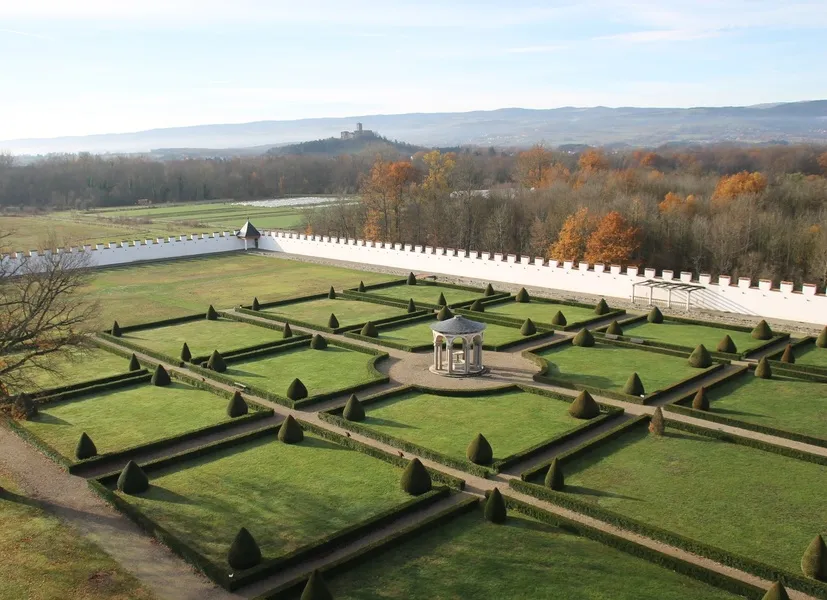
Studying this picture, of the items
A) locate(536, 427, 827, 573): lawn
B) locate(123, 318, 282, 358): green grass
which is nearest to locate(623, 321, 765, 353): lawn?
locate(536, 427, 827, 573): lawn

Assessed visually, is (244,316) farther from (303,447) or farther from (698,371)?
(698,371)

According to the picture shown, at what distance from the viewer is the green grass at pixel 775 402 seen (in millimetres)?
23719

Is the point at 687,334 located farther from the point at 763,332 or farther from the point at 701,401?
the point at 701,401

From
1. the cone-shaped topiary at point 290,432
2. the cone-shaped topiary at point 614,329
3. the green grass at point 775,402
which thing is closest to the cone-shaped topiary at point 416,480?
the cone-shaped topiary at point 290,432

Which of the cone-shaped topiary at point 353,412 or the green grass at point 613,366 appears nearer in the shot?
the cone-shaped topiary at point 353,412

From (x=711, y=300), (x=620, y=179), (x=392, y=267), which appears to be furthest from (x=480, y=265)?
(x=620, y=179)

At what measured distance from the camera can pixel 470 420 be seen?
2442cm

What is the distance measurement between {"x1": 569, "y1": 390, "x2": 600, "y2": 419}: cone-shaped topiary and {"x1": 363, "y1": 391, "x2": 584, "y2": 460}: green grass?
27cm

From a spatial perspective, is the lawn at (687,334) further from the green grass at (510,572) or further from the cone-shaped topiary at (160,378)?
the cone-shaped topiary at (160,378)

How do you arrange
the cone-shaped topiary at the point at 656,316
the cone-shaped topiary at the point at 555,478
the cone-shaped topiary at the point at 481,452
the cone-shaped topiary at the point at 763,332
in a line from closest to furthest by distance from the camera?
the cone-shaped topiary at the point at 555,478
the cone-shaped topiary at the point at 481,452
the cone-shaped topiary at the point at 763,332
the cone-shaped topiary at the point at 656,316

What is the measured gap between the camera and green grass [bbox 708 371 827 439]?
23719 mm

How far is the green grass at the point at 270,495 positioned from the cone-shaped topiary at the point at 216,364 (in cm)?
779

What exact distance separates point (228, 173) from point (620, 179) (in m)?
92.7

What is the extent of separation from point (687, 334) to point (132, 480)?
87.5 feet
